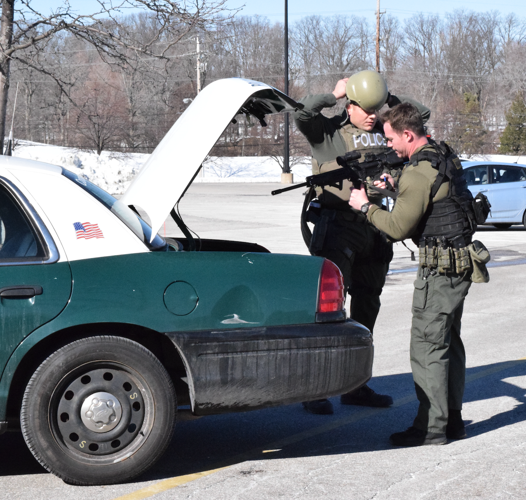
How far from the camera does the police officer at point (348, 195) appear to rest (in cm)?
492

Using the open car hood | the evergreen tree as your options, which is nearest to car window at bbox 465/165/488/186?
the open car hood

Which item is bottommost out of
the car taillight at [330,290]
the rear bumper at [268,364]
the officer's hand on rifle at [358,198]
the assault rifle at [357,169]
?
the rear bumper at [268,364]

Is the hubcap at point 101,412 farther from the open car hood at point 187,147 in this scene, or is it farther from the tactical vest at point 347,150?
the tactical vest at point 347,150

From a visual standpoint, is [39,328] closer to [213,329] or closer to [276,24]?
[213,329]

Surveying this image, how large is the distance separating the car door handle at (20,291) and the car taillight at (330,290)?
134cm

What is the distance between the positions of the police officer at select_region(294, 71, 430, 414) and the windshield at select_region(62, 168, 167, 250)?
1.33 metres

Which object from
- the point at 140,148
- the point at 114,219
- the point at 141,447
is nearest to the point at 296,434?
the point at 141,447

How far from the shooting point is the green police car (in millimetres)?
3541

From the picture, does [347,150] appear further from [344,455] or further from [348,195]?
[344,455]

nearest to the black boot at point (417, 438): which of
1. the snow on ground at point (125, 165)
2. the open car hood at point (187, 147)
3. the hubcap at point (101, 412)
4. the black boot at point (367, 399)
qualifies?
the black boot at point (367, 399)

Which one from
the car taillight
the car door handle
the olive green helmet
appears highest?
the olive green helmet

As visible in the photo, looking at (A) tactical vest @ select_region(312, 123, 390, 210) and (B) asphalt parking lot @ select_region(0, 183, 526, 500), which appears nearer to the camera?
(B) asphalt parking lot @ select_region(0, 183, 526, 500)

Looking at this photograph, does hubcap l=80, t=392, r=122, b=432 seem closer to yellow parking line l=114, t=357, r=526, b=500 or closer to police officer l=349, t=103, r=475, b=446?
yellow parking line l=114, t=357, r=526, b=500

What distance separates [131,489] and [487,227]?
1664 cm
